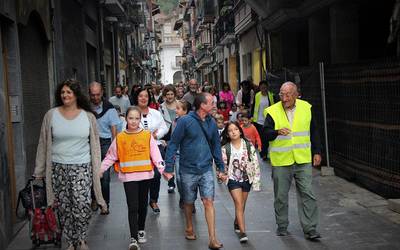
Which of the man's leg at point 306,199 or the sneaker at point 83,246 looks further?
the man's leg at point 306,199

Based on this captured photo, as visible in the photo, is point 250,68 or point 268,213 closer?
point 268,213

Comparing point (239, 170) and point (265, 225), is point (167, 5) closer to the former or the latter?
point (265, 225)

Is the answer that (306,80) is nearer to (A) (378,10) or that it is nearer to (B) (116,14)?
(A) (378,10)

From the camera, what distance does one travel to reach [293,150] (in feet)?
21.8

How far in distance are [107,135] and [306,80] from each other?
550 cm

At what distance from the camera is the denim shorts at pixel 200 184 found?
641 cm

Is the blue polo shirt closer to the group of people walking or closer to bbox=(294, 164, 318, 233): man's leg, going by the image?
the group of people walking

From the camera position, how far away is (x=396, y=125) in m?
8.09

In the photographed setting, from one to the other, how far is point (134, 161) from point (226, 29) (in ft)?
82.4

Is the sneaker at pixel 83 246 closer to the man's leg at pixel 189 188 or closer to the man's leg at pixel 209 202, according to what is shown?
the man's leg at pixel 189 188

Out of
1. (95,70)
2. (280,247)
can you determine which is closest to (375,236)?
(280,247)

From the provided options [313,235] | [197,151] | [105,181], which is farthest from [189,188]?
[105,181]

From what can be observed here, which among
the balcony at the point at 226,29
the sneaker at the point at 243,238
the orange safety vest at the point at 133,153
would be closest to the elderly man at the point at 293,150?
the sneaker at the point at 243,238

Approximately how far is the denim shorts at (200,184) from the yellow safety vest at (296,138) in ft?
2.99
